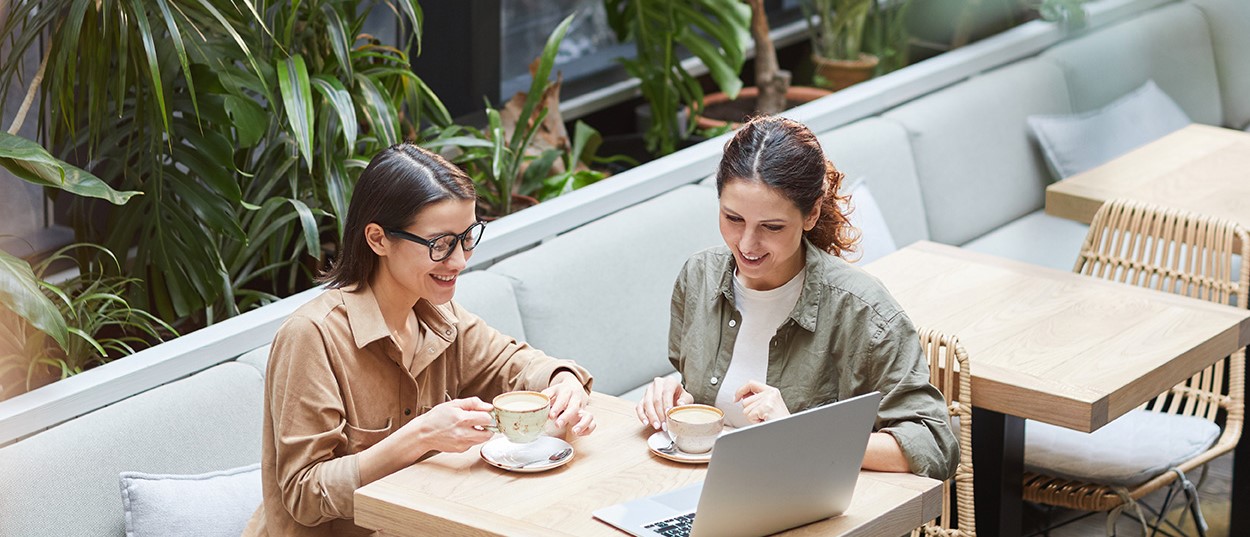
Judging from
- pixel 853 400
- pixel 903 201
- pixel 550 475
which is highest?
pixel 853 400

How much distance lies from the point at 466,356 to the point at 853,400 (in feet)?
2.47

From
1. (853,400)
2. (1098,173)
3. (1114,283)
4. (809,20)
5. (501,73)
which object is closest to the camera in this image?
(853,400)

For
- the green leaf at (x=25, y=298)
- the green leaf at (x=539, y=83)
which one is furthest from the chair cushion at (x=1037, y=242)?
the green leaf at (x=25, y=298)

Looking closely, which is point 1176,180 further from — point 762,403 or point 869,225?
point 762,403

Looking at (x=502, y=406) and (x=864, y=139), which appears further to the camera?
(x=864, y=139)

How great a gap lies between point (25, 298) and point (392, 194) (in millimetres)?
651

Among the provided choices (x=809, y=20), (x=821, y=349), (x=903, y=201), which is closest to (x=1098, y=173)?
(x=903, y=201)

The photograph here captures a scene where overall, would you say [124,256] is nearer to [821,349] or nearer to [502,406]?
[502,406]

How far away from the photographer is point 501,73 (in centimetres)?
474

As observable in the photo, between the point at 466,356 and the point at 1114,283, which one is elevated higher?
the point at 466,356

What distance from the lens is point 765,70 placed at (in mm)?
4879

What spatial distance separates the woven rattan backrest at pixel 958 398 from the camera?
102 inches

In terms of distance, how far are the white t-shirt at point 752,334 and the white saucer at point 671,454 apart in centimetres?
20

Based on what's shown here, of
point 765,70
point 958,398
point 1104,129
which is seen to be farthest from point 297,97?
point 1104,129
